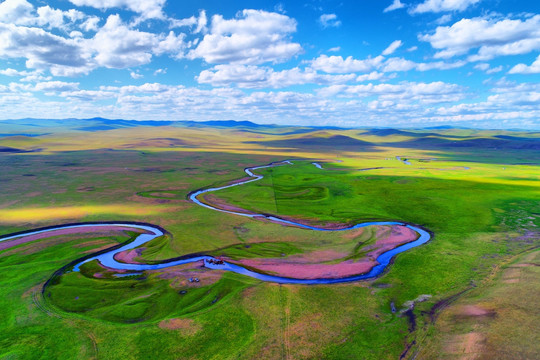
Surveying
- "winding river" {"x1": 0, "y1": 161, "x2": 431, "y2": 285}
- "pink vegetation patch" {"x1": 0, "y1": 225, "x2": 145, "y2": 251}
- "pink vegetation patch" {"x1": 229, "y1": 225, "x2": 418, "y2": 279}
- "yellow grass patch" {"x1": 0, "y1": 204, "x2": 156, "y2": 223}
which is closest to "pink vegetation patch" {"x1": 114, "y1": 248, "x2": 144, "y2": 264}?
"winding river" {"x1": 0, "y1": 161, "x2": 431, "y2": 285}

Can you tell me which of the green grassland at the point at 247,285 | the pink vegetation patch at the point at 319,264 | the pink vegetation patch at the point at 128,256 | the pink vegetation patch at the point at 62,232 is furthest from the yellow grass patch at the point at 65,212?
the pink vegetation patch at the point at 319,264

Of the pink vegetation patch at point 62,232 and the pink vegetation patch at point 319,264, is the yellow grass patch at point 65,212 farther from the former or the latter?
the pink vegetation patch at point 319,264

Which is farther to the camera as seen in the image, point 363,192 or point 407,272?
point 363,192

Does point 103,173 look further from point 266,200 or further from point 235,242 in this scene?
point 235,242

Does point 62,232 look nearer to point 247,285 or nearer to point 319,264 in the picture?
point 247,285

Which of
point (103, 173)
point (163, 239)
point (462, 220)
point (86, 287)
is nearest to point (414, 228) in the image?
point (462, 220)

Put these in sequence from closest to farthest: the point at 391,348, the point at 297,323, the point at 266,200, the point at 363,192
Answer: the point at 391,348, the point at 297,323, the point at 266,200, the point at 363,192

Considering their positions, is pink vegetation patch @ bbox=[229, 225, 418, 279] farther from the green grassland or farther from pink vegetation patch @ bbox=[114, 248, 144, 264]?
pink vegetation patch @ bbox=[114, 248, 144, 264]

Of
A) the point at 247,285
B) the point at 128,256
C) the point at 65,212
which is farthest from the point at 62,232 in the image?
the point at 247,285
